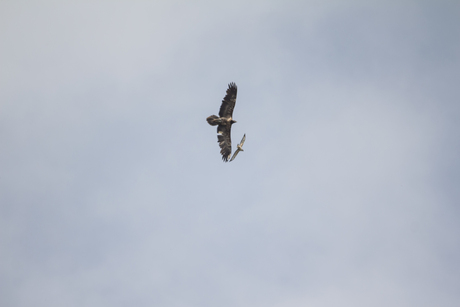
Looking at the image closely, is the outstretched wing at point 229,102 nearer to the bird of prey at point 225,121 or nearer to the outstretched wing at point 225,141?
the bird of prey at point 225,121

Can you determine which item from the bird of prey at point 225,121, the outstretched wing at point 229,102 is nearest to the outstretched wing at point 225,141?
the bird of prey at point 225,121

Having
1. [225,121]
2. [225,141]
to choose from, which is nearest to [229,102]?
[225,121]

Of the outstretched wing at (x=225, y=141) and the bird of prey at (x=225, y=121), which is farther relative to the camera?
the outstretched wing at (x=225, y=141)

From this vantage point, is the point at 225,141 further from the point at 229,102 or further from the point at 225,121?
the point at 229,102

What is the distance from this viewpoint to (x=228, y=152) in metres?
64.2

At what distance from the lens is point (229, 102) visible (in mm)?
61875

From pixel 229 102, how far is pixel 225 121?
7.90 feet

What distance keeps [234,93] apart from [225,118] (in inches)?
126

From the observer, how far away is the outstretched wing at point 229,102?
61594 mm

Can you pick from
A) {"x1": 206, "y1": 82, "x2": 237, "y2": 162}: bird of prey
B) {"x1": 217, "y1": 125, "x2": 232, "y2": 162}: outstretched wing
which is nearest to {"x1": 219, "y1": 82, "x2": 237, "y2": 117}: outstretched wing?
{"x1": 206, "y1": 82, "x2": 237, "y2": 162}: bird of prey

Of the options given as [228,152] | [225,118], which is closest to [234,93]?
[225,118]

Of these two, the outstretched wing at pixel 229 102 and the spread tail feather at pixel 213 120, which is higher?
the outstretched wing at pixel 229 102

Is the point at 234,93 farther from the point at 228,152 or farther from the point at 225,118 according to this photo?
the point at 228,152

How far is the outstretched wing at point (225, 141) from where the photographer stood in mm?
63594
